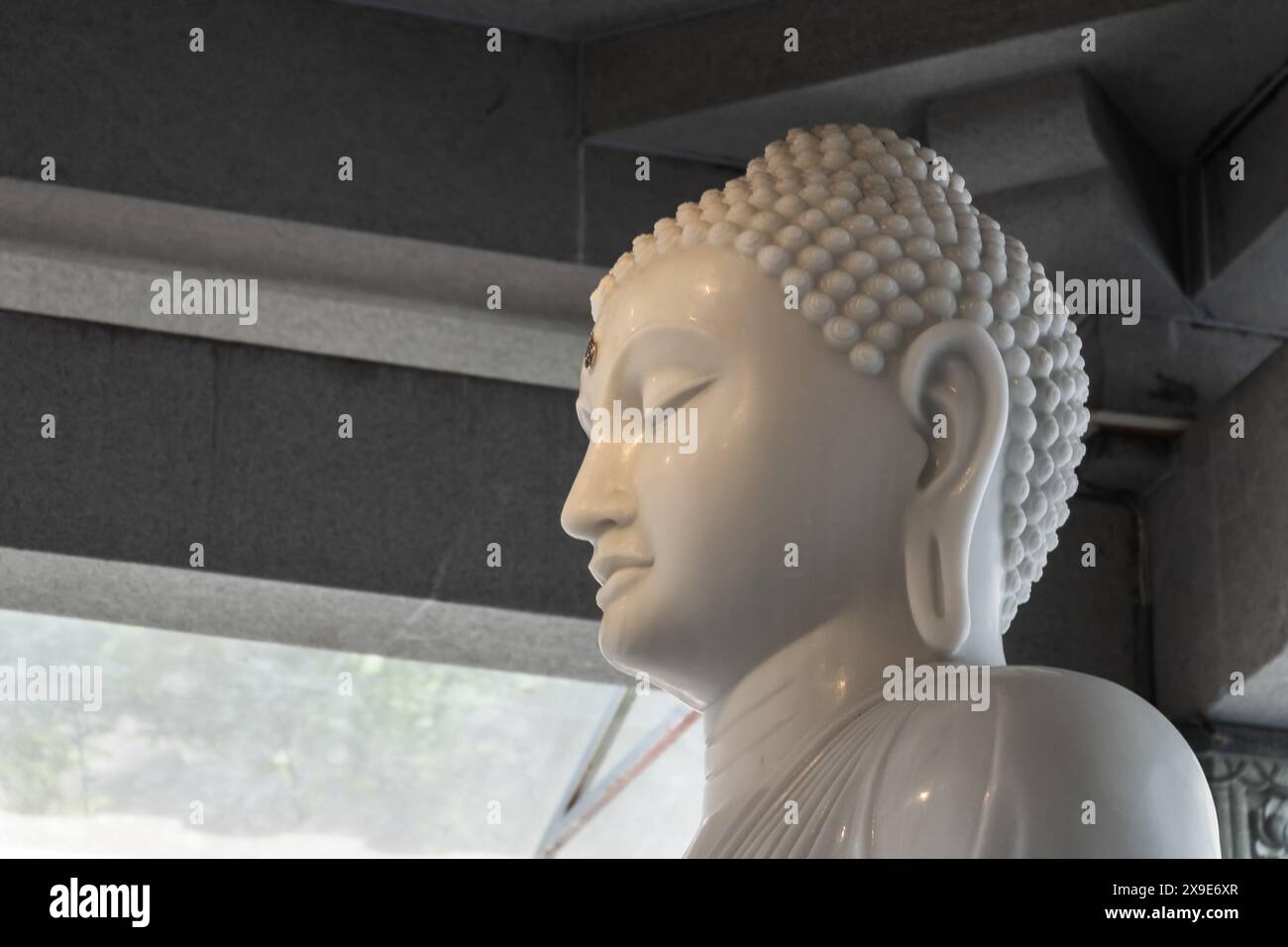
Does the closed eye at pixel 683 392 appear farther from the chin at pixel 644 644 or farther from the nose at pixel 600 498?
the chin at pixel 644 644

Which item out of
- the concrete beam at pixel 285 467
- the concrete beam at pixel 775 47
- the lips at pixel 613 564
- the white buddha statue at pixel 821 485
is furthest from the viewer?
the concrete beam at pixel 285 467

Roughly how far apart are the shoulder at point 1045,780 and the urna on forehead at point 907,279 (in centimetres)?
49

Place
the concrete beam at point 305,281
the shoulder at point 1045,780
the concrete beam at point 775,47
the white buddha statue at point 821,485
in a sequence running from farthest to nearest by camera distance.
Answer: the concrete beam at point 305,281 < the concrete beam at point 775,47 < the white buddha statue at point 821,485 < the shoulder at point 1045,780

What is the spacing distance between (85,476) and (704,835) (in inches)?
102

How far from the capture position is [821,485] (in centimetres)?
331

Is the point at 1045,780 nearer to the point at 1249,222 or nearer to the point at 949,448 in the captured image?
the point at 949,448

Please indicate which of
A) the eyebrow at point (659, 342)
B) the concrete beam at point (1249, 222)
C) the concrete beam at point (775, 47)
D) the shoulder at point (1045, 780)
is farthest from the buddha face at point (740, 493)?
the concrete beam at point (1249, 222)

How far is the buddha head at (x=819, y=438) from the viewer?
130 inches

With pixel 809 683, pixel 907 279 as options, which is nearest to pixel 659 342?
pixel 907 279

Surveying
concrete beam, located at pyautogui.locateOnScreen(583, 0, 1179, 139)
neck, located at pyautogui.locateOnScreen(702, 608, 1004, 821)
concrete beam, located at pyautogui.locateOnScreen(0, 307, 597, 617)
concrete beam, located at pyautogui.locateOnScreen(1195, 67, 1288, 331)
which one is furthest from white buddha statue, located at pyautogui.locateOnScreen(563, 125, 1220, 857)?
concrete beam, located at pyautogui.locateOnScreen(0, 307, 597, 617)

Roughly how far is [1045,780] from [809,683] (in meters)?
0.49

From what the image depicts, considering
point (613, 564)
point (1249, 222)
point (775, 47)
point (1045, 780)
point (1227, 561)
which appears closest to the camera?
point (1045, 780)
